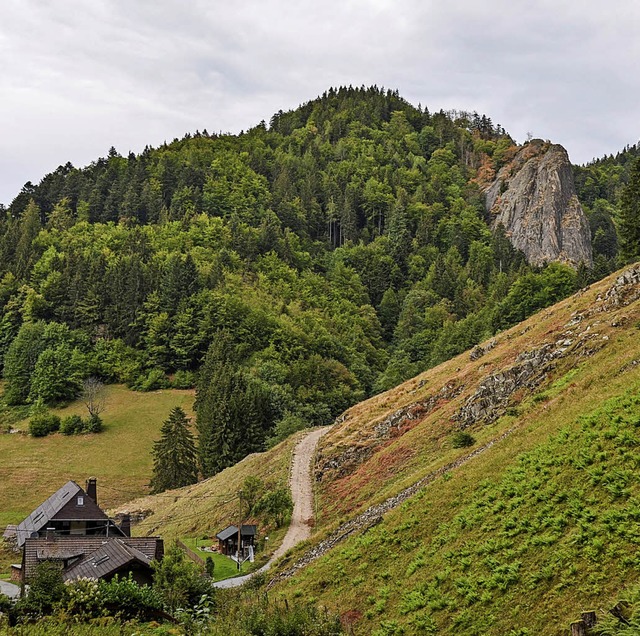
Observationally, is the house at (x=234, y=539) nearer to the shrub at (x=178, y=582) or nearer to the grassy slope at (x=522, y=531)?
the grassy slope at (x=522, y=531)

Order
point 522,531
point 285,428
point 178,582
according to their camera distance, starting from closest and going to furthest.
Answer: point 522,531
point 178,582
point 285,428

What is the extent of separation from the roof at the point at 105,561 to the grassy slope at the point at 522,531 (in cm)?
876

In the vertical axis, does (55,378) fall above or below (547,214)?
below

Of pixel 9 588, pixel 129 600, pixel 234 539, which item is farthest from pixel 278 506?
pixel 129 600

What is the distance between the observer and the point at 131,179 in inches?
7229

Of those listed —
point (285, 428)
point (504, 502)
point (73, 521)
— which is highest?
point (504, 502)

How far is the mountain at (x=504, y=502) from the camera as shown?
2131cm

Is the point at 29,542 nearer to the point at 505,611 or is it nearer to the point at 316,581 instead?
the point at 316,581

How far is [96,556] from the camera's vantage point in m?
36.3

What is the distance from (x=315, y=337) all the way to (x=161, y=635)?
105 metres

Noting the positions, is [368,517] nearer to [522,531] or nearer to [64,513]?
[522,531]

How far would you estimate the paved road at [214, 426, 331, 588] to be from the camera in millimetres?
44969

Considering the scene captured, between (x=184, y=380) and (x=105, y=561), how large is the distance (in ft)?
284

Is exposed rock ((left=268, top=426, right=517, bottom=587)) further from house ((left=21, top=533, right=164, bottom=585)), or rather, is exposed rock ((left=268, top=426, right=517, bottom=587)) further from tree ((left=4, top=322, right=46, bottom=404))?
tree ((left=4, top=322, right=46, bottom=404))
